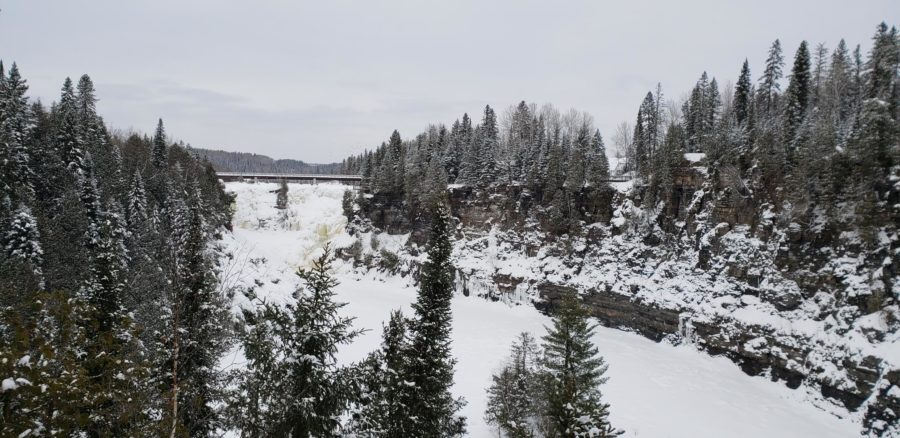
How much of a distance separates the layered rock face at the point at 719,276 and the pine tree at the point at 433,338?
23410 millimetres

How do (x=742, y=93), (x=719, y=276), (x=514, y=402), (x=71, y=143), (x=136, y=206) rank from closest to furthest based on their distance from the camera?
1. (x=514, y=402)
2. (x=719, y=276)
3. (x=136, y=206)
4. (x=71, y=143)
5. (x=742, y=93)

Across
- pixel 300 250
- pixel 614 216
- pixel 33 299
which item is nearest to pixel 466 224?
pixel 614 216

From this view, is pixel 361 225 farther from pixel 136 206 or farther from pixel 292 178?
pixel 292 178

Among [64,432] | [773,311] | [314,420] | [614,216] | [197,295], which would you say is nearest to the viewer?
[64,432]

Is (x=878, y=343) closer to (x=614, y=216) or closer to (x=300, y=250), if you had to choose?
Answer: (x=614, y=216)

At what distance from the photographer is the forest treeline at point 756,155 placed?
27.3 meters

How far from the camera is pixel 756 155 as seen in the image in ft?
115

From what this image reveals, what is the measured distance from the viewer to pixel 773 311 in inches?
1137

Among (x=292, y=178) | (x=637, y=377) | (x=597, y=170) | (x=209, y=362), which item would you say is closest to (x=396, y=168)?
(x=597, y=170)

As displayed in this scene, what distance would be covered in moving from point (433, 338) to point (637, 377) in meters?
20.6

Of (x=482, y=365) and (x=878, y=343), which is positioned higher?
(x=878, y=343)

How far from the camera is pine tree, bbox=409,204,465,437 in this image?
44.7 ft

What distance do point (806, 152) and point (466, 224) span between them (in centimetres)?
3675

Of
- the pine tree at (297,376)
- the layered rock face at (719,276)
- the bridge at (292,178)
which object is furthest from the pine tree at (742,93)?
the bridge at (292,178)
